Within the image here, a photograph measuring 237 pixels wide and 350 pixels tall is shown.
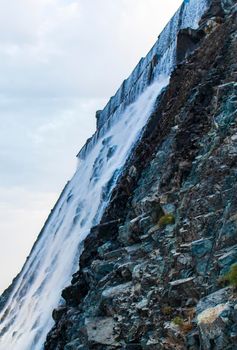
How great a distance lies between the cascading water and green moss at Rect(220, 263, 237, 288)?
18.1 metres

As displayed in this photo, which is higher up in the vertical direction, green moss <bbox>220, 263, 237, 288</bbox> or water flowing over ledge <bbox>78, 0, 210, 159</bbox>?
water flowing over ledge <bbox>78, 0, 210, 159</bbox>

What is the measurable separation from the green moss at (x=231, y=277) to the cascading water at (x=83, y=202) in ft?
59.4

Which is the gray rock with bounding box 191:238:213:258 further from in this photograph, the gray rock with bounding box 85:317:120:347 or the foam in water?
the foam in water

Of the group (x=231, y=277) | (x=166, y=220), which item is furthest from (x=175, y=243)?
(x=231, y=277)

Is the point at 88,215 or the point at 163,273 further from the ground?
the point at 88,215

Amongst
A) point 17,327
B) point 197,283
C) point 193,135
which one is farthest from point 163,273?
point 17,327

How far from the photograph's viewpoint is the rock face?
12156 millimetres

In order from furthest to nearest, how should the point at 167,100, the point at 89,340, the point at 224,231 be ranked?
the point at 167,100 < the point at 89,340 < the point at 224,231

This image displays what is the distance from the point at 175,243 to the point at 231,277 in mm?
3686

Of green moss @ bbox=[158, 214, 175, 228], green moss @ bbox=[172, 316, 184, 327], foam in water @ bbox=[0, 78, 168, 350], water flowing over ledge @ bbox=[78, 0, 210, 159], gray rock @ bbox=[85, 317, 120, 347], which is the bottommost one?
green moss @ bbox=[172, 316, 184, 327]

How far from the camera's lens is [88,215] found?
34.4 metres

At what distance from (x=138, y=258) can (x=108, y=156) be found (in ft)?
77.7

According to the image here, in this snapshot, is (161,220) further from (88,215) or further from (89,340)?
(88,215)

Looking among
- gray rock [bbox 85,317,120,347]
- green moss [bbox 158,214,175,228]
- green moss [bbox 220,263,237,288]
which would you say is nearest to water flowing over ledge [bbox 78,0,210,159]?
green moss [bbox 158,214,175,228]
